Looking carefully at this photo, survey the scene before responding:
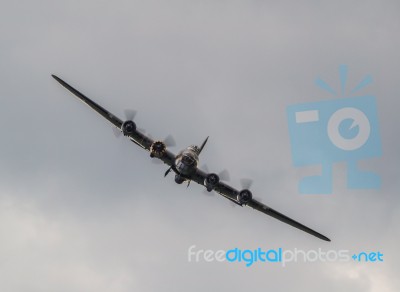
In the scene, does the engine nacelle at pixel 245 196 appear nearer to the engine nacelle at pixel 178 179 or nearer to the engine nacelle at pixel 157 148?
the engine nacelle at pixel 178 179

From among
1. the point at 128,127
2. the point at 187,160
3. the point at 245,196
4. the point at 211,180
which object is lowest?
the point at 211,180

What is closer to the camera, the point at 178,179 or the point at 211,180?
the point at 211,180

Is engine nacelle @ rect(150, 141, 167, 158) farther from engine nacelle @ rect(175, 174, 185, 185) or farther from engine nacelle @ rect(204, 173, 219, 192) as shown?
engine nacelle @ rect(204, 173, 219, 192)

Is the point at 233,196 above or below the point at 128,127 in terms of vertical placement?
above

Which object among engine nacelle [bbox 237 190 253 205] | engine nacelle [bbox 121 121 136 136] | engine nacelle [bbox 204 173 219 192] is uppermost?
engine nacelle [bbox 121 121 136 136]

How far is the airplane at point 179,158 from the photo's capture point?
51.4 metres

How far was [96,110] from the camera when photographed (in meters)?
55.5

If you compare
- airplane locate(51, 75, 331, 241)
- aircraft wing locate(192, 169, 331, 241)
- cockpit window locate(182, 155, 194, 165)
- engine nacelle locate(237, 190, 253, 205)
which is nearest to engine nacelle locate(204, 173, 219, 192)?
airplane locate(51, 75, 331, 241)

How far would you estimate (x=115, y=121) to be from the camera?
181 ft

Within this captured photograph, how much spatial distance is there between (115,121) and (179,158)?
952cm

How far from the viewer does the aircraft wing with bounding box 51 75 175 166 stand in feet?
178

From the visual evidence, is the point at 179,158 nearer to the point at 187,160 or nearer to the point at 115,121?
the point at 187,160

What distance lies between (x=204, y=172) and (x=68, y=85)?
19.1m

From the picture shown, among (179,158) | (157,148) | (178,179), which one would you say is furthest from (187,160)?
(157,148)
